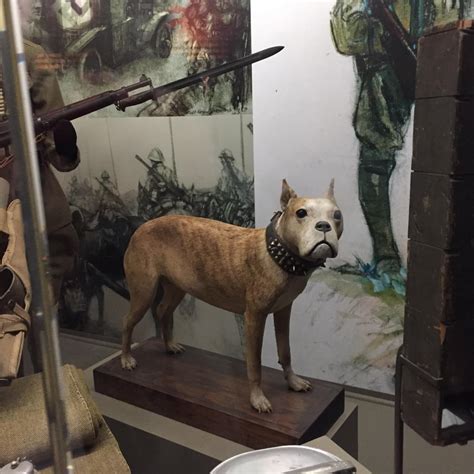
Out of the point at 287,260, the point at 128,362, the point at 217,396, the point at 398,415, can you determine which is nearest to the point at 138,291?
the point at 128,362

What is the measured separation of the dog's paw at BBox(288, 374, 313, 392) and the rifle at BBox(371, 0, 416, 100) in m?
0.74

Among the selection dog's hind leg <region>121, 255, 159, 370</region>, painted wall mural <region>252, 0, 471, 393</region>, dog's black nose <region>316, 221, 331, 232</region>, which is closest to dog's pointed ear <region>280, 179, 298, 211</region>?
dog's black nose <region>316, 221, 331, 232</region>

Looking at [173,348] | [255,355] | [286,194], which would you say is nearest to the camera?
[286,194]

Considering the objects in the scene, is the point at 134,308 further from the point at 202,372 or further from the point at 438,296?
the point at 438,296

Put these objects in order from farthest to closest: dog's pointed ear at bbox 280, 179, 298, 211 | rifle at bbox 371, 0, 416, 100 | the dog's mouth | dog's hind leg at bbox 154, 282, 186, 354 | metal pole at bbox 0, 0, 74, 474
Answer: dog's hind leg at bbox 154, 282, 186, 354
rifle at bbox 371, 0, 416, 100
dog's pointed ear at bbox 280, 179, 298, 211
the dog's mouth
metal pole at bbox 0, 0, 74, 474

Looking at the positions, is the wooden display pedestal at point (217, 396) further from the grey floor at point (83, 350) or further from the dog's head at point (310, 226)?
the dog's head at point (310, 226)

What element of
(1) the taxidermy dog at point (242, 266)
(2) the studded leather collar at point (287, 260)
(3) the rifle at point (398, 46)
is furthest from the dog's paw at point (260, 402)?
(3) the rifle at point (398, 46)

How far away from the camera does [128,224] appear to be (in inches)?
60.1

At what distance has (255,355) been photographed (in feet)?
4.52

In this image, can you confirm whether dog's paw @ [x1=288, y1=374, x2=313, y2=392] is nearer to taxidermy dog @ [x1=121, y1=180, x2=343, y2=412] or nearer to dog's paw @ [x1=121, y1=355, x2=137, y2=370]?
taxidermy dog @ [x1=121, y1=180, x2=343, y2=412]

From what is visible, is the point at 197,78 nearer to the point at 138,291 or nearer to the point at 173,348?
the point at 138,291

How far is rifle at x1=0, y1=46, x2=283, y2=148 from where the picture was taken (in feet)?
4.09

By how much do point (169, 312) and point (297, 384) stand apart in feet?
1.29

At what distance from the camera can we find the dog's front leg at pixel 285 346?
4.72 ft
